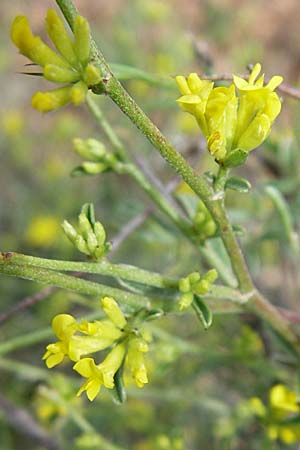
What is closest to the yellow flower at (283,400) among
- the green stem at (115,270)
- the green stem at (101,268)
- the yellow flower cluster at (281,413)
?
the yellow flower cluster at (281,413)

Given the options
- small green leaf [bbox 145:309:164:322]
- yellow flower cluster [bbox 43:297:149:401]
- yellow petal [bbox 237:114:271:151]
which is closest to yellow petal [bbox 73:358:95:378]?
yellow flower cluster [bbox 43:297:149:401]

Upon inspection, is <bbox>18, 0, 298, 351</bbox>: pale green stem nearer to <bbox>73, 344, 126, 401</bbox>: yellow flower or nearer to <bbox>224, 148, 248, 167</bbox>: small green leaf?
<bbox>224, 148, 248, 167</bbox>: small green leaf

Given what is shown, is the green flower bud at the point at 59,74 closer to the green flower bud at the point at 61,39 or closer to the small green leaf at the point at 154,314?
the green flower bud at the point at 61,39

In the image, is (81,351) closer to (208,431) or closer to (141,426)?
(141,426)

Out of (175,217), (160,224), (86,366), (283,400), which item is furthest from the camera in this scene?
(160,224)

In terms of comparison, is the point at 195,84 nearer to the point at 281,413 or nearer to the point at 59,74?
the point at 59,74

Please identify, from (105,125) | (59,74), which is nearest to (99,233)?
(59,74)

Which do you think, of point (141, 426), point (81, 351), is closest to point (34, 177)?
point (141, 426)
